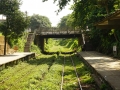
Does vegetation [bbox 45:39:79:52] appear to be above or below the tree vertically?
below

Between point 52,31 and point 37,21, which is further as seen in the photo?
point 37,21

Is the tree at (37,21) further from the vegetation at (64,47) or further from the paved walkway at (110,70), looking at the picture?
the paved walkway at (110,70)

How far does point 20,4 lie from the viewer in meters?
30.6

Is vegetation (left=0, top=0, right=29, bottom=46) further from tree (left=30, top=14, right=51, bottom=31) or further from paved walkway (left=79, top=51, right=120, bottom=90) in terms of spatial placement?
tree (left=30, top=14, right=51, bottom=31)

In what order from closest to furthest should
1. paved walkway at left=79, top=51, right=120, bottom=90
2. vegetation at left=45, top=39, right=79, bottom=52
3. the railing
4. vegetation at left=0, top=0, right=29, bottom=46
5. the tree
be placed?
paved walkway at left=79, top=51, right=120, bottom=90
vegetation at left=0, top=0, right=29, bottom=46
the railing
vegetation at left=45, top=39, right=79, bottom=52
the tree

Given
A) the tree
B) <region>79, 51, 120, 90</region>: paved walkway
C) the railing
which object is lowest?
<region>79, 51, 120, 90</region>: paved walkway

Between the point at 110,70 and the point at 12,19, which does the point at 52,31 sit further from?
the point at 110,70

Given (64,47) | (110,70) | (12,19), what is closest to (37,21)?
(64,47)

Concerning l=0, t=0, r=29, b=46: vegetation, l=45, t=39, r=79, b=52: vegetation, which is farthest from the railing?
l=0, t=0, r=29, b=46: vegetation

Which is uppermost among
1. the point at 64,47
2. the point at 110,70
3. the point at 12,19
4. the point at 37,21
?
the point at 37,21

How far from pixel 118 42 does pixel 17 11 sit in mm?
12898

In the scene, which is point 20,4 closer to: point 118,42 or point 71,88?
point 118,42

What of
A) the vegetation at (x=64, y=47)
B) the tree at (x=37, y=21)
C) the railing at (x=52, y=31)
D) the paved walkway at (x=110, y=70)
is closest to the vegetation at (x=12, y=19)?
the paved walkway at (x=110, y=70)

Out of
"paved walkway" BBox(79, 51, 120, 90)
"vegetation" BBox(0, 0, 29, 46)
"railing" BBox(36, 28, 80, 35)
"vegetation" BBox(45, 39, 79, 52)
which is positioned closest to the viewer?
"paved walkway" BBox(79, 51, 120, 90)
